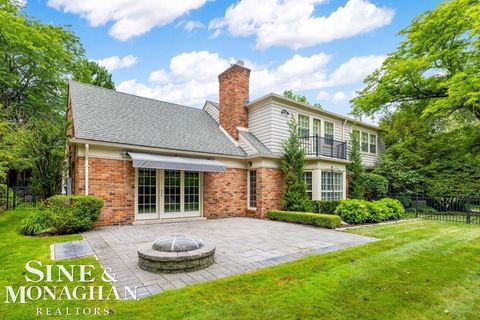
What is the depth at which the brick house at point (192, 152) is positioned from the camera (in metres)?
11.0

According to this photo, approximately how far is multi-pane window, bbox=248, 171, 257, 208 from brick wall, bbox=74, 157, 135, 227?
6401mm

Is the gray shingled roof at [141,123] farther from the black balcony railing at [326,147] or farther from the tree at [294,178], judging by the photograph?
the black balcony railing at [326,147]

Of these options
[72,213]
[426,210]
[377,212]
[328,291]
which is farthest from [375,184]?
[72,213]

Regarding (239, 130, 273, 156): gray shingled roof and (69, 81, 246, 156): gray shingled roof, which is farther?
(239, 130, 273, 156): gray shingled roof

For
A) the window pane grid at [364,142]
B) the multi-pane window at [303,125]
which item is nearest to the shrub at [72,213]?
the multi-pane window at [303,125]

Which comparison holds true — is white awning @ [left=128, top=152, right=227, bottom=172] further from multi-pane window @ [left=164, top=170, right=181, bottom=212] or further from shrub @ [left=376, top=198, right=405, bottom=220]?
shrub @ [left=376, top=198, right=405, bottom=220]

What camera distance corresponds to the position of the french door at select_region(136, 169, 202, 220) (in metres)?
11.9

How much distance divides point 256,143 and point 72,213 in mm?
9618

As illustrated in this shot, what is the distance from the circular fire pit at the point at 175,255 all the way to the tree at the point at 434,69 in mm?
13736

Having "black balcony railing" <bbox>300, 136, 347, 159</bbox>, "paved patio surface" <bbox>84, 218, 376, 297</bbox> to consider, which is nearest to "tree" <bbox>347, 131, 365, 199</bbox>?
"black balcony railing" <bbox>300, 136, 347, 159</bbox>

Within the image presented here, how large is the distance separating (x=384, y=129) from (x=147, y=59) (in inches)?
798

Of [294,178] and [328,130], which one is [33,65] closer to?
[294,178]

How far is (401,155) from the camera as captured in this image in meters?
20.2

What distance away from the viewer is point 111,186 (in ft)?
35.9
